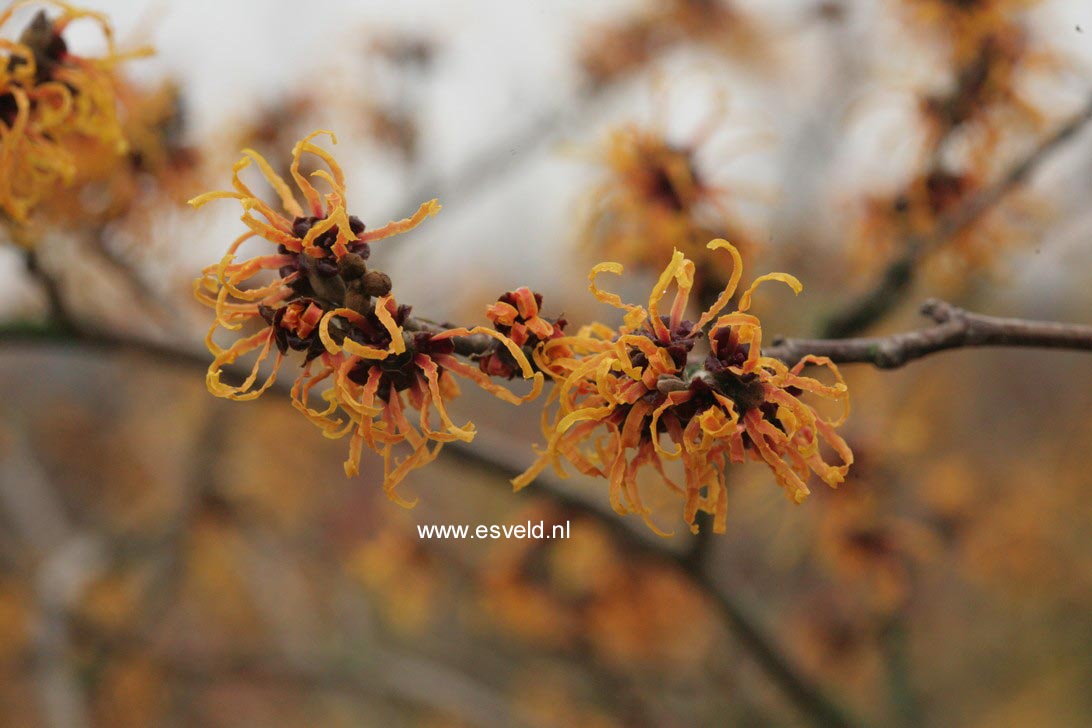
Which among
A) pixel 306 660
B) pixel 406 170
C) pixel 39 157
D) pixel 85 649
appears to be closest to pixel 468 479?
pixel 306 660

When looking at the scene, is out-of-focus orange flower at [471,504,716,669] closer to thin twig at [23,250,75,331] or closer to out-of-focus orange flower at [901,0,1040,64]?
thin twig at [23,250,75,331]

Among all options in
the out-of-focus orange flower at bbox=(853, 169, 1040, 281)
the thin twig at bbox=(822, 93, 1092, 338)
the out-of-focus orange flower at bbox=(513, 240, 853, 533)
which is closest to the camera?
the out-of-focus orange flower at bbox=(513, 240, 853, 533)

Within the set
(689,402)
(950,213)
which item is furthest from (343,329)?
(950,213)

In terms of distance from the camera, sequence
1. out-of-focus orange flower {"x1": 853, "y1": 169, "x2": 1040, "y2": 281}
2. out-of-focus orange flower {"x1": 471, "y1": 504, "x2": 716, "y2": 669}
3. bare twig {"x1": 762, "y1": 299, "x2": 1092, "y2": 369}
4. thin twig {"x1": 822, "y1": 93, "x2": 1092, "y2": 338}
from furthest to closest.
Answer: out-of-focus orange flower {"x1": 471, "y1": 504, "x2": 716, "y2": 669} < out-of-focus orange flower {"x1": 853, "y1": 169, "x2": 1040, "y2": 281} < thin twig {"x1": 822, "y1": 93, "x2": 1092, "y2": 338} < bare twig {"x1": 762, "y1": 299, "x2": 1092, "y2": 369}

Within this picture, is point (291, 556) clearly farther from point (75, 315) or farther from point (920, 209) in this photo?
point (920, 209)

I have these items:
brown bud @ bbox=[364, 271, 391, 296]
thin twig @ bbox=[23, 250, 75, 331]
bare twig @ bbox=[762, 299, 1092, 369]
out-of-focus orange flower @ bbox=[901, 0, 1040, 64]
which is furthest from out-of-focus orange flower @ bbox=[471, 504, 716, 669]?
brown bud @ bbox=[364, 271, 391, 296]

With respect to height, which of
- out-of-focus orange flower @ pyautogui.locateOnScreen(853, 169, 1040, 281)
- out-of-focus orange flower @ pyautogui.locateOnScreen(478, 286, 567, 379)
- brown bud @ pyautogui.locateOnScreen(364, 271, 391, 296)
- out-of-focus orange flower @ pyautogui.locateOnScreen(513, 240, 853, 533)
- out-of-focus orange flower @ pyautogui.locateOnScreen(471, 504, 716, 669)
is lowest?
out-of-focus orange flower @ pyautogui.locateOnScreen(513, 240, 853, 533)

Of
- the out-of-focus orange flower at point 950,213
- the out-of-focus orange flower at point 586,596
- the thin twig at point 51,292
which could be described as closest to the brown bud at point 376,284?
the thin twig at point 51,292

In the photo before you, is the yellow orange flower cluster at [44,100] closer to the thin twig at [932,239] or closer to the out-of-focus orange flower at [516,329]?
the out-of-focus orange flower at [516,329]
